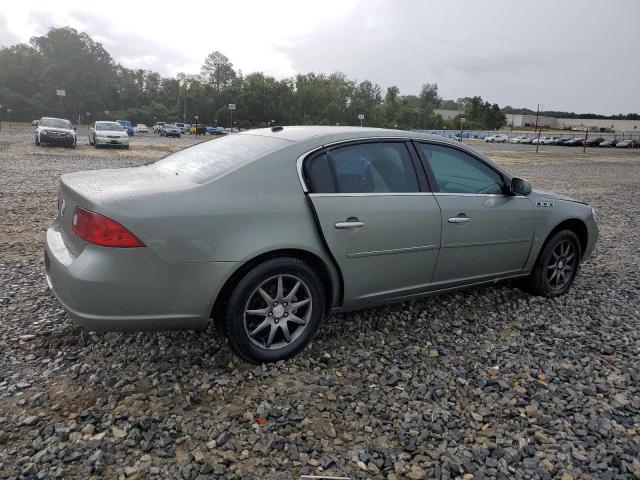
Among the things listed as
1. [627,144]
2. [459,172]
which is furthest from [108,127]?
[627,144]

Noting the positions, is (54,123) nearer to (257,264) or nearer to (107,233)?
(107,233)

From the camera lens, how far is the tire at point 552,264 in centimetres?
456

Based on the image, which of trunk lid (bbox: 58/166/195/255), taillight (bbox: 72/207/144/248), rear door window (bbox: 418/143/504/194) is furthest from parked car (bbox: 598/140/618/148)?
taillight (bbox: 72/207/144/248)

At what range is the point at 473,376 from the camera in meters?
3.23

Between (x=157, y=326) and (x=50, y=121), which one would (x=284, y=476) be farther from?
(x=50, y=121)

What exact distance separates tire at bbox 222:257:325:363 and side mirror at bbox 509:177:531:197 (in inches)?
79.8

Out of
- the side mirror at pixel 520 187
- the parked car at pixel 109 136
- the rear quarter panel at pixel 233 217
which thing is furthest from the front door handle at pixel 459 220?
the parked car at pixel 109 136

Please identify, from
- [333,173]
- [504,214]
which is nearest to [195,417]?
[333,173]

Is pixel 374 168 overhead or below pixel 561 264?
overhead

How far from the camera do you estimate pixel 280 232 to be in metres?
3.01

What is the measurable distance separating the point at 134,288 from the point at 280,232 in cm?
90

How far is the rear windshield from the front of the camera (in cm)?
320

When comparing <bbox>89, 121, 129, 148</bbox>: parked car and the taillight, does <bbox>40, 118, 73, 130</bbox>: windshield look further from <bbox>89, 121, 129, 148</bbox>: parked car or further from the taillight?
the taillight

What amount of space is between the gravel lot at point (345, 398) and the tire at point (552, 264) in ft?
1.00
